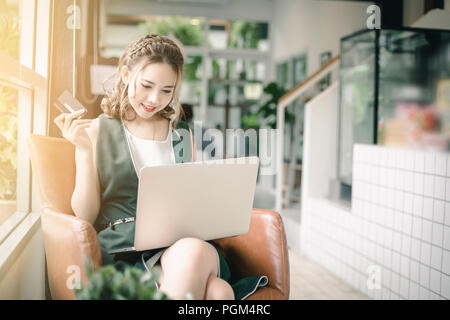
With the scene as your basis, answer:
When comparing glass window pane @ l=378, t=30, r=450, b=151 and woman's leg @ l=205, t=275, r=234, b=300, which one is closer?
woman's leg @ l=205, t=275, r=234, b=300

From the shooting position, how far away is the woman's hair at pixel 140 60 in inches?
53.0

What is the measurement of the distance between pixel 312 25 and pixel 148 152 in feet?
12.8

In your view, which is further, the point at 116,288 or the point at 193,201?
the point at 193,201

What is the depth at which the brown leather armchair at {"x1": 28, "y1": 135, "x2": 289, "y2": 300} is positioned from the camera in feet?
3.80

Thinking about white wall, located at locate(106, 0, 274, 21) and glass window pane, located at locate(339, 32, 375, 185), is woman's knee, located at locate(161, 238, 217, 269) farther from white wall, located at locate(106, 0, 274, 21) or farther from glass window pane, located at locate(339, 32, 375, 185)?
white wall, located at locate(106, 0, 274, 21)

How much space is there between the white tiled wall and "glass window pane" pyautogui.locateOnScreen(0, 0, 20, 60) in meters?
1.77

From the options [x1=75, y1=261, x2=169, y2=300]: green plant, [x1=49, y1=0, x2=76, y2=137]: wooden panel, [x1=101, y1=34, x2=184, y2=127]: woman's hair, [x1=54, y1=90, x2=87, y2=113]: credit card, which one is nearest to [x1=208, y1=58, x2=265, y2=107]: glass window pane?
[x1=49, y1=0, x2=76, y2=137]: wooden panel

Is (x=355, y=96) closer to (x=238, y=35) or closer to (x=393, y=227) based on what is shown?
(x=393, y=227)

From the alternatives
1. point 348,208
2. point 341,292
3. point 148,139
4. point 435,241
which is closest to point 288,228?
point 348,208

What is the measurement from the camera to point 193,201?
1.20 m

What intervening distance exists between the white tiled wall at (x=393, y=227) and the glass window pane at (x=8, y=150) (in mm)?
1748

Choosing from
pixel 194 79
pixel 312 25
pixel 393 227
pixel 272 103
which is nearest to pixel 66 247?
pixel 393 227

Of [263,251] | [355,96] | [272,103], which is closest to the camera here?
[263,251]

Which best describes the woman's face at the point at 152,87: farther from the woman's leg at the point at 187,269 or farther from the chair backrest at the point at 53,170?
the woman's leg at the point at 187,269
